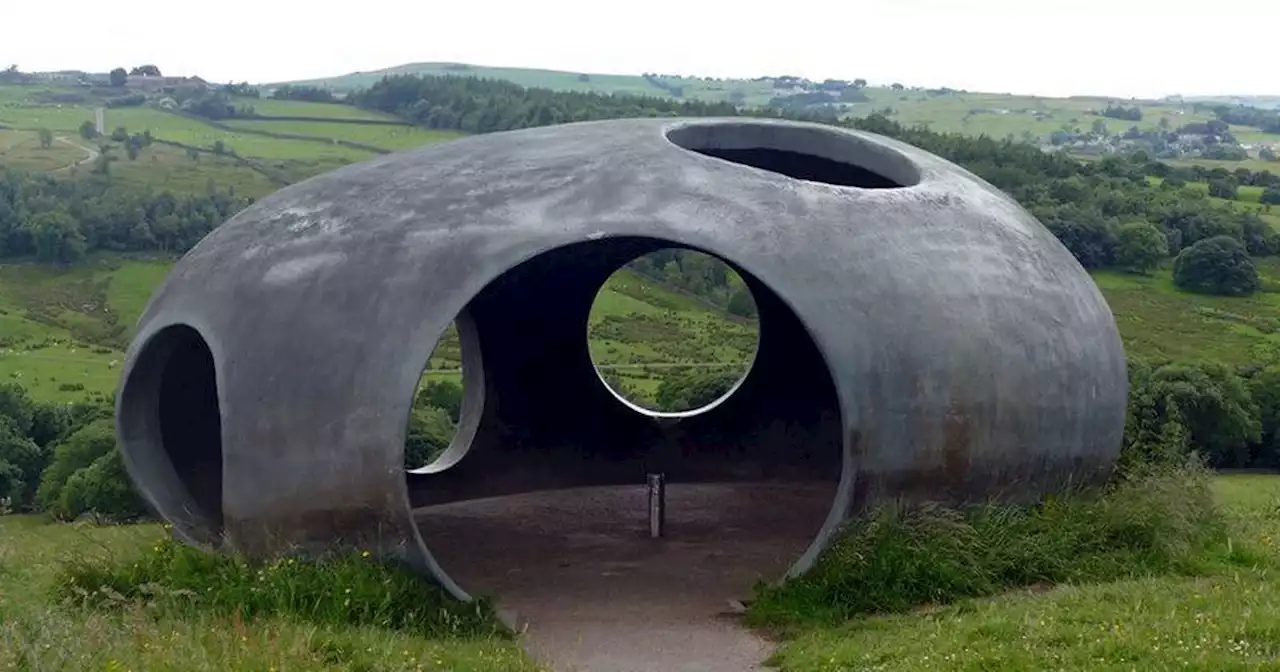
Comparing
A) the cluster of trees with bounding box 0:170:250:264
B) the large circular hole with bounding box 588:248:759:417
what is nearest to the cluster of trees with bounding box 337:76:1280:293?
the large circular hole with bounding box 588:248:759:417

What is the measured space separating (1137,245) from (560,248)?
49.1 m

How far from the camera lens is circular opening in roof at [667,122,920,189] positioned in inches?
548

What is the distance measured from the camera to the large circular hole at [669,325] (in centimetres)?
5036

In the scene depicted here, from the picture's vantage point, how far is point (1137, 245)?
57.6 metres

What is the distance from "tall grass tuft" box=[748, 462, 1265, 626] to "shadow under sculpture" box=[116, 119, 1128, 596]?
22 centimetres

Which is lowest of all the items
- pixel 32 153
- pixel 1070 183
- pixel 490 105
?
pixel 32 153

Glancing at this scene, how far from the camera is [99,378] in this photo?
51.3 meters

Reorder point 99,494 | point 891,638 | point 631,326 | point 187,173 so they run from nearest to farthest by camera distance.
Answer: point 891,638 < point 99,494 < point 631,326 < point 187,173

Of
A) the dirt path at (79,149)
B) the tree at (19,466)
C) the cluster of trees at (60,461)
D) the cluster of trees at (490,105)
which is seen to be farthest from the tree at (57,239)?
the tree at (19,466)

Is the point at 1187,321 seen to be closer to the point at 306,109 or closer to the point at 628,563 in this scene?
the point at 628,563

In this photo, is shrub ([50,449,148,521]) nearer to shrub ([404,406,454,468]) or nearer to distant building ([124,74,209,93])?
shrub ([404,406,454,468])

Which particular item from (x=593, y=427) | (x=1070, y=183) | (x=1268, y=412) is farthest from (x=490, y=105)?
(x=593, y=427)

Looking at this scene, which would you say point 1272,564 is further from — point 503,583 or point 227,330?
point 227,330

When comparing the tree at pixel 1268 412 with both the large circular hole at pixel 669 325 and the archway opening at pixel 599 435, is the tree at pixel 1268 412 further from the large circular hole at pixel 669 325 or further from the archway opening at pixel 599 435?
the archway opening at pixel 599 435
